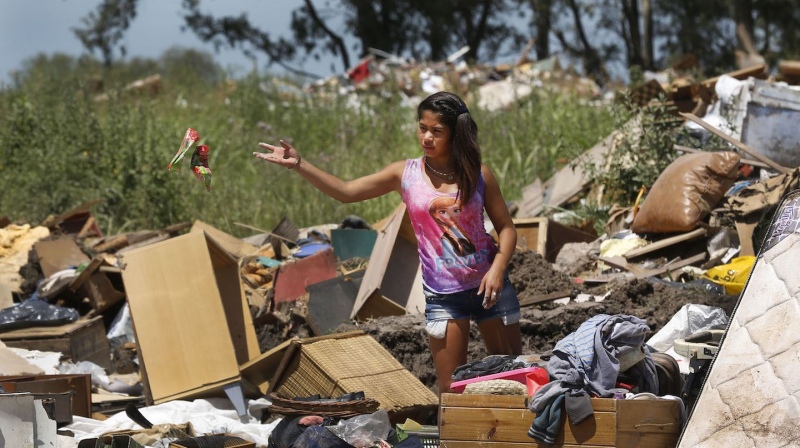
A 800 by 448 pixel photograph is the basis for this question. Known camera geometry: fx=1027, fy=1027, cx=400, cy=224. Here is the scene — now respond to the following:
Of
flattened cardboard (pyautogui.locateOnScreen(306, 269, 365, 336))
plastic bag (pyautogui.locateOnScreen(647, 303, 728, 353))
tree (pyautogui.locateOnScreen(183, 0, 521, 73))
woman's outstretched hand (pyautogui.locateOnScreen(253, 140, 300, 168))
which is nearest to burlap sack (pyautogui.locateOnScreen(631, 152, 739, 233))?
plastic bag (pyautogui.locateOnScreen(647, 303, 728, 353))

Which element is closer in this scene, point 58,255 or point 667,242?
point 667,242

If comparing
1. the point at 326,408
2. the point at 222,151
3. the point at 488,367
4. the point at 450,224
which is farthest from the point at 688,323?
the point at 222,151

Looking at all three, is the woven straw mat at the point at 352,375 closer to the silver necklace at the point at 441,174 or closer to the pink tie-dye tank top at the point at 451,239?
the pink tie-dye tank top at the point at 451,239

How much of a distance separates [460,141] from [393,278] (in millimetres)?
2553

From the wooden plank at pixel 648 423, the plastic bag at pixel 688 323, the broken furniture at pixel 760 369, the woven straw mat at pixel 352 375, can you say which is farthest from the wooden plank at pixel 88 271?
the broken furniture at pixel 760 369

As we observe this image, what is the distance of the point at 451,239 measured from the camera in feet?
14.7

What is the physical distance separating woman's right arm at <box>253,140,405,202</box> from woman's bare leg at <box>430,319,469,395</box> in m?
A: 0.68

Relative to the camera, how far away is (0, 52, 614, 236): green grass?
35.3 ft

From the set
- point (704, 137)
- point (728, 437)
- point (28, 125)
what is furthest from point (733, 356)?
point (28, 125)

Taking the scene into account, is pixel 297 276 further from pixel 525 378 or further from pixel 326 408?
pixel 525 378

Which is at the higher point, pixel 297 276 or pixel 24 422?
pixel 24 422

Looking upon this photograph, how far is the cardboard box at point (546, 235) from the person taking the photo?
7.87 m

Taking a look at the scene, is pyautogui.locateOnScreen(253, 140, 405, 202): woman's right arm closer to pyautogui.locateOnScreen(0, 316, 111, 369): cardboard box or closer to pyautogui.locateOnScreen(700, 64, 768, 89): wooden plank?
pyautogui.locateOnScreen(0, 316, 111, 369): cardboard box

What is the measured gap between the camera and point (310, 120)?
14.3m
